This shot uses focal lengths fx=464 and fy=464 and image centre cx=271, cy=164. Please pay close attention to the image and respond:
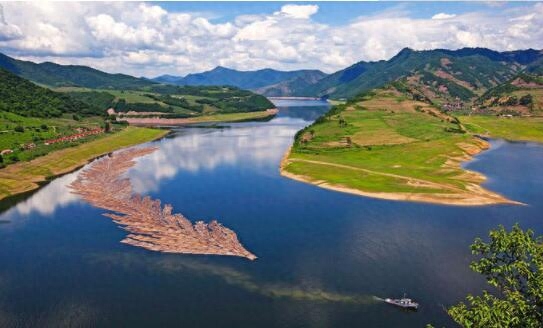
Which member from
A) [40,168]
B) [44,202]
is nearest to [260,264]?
[44,202]

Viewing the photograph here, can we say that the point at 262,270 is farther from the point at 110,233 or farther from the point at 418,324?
the point at 110,233

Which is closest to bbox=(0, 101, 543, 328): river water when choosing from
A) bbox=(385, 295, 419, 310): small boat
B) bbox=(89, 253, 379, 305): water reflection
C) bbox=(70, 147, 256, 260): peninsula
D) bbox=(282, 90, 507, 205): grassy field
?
bbox=(89, 253, 379, 305): water reflection

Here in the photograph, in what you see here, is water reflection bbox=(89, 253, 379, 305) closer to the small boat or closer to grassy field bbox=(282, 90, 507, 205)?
the small boat

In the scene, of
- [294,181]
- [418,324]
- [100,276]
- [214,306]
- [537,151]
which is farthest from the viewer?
[537,151]

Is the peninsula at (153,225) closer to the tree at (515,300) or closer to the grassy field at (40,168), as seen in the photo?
the grassy field at (40,168)

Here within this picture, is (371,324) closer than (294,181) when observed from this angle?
Yes

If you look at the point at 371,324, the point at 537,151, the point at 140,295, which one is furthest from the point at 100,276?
the point at 537,151
